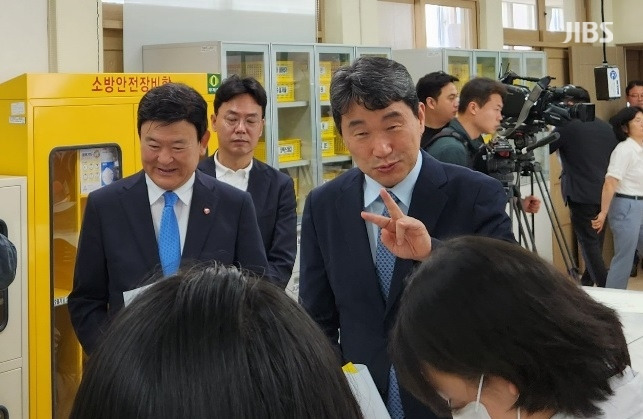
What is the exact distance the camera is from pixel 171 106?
2213 mm

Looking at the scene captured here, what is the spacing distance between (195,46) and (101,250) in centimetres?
249

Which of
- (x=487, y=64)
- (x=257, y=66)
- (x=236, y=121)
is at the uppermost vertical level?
(x=487, y=64)

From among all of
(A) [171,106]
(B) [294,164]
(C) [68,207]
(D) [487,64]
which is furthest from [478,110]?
(D) [487,64]

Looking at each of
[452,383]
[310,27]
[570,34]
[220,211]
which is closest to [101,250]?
[220,211]

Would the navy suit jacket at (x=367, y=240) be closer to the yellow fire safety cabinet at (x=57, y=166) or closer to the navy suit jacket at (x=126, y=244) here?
the navy suit jacket at (x=126, y=244)

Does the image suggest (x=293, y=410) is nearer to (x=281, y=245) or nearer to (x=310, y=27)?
(x=281, y=245)

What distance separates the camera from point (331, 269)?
1868 millimetres

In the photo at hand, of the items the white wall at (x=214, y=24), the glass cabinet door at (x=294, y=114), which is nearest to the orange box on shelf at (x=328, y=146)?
the glass cabinet door at (x=294, y=114)

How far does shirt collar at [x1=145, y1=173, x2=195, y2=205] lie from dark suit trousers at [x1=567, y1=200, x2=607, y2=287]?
15.6ft

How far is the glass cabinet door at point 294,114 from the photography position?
15.9 ft

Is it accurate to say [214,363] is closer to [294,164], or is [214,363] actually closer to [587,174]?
[294,164]

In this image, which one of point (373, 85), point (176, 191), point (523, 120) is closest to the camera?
point (373, 85)

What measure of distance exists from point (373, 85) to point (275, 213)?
131 centimetres

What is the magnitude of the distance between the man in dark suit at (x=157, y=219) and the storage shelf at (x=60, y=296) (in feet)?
4.12
